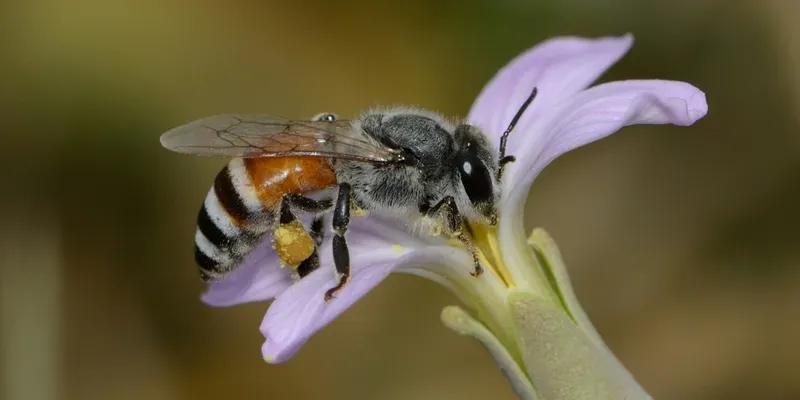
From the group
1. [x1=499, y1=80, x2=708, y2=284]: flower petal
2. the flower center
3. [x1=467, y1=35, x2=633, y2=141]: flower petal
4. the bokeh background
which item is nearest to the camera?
[x1=499, y1=80, x2=708, y2=284]: flower petal

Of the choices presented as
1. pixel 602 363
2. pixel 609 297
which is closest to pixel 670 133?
pixel 609 297

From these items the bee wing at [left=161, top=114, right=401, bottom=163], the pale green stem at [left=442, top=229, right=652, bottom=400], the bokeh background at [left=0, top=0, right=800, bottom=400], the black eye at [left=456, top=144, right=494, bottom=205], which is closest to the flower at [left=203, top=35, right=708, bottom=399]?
the pale green stem at [left=442, top=229, right=652, bottom=400]

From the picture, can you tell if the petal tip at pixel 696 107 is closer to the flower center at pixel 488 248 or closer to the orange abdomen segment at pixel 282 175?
the flower center at pixel 488 248

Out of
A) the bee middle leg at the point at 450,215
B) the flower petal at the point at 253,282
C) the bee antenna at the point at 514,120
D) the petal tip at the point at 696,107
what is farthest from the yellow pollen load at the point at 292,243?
the petal tip at the point at 696,107

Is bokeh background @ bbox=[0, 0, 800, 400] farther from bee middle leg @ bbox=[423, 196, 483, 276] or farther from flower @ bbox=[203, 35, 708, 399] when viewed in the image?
bee middle leg @ bbox=[423, 196, 483, 276]

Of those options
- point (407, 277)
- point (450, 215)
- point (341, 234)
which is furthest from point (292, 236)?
point (407, 277)

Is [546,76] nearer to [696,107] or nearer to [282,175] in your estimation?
[696,107]
